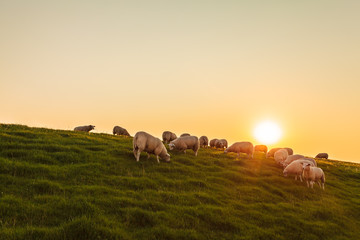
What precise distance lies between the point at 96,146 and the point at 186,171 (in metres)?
6.98

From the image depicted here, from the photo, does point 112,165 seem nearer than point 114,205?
No

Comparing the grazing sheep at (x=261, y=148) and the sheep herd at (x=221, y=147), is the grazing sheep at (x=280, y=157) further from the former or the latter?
the grazing sheep at (x=261, y=148)

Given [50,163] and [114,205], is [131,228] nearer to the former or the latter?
[114,205]

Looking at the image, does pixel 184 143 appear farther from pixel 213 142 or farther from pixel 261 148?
pixel 261 148

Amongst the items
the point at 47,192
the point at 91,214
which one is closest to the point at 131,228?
the point at 91,214

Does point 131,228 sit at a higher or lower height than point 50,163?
lower

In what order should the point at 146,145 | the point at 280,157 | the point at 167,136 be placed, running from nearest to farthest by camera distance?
the point at 146,145 → the point at 280,157 → the point at 167,136

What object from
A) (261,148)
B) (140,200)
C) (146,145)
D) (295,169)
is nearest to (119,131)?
(146,145)

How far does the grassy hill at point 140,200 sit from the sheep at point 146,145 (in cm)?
72

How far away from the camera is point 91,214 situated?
828 centimetres

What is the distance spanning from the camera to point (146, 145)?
16.3m

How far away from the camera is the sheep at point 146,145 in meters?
15.8

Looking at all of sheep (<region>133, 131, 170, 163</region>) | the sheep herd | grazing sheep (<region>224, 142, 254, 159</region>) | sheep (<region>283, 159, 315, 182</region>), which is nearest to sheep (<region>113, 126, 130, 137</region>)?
the sheep herd

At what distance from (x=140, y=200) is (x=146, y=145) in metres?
6.32
